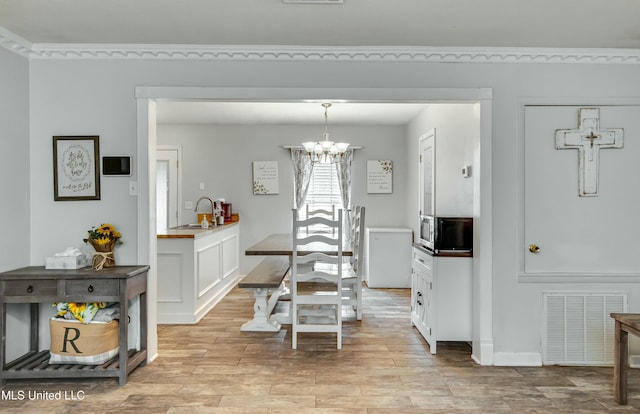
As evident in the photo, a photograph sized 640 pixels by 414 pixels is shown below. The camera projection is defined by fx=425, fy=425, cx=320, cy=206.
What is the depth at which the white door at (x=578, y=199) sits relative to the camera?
326 cm

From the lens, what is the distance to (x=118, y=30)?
295 centimetres

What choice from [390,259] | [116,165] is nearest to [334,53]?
[116,165]

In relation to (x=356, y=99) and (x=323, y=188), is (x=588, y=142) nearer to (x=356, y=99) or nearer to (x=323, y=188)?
(x=356, y=99)

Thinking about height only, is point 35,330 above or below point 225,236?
below

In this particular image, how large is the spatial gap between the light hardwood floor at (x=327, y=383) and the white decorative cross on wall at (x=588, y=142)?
1421 mm

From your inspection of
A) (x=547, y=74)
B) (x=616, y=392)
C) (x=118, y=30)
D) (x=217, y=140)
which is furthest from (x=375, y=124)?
(x=616, y=392)

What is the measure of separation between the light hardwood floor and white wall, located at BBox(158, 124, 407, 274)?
2901 millimetres

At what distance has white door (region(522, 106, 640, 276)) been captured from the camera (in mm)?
3262

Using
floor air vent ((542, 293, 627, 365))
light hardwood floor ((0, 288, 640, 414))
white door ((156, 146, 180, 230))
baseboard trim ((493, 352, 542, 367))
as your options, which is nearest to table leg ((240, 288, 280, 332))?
light hardwood floor ((0, 288, 640, 414))

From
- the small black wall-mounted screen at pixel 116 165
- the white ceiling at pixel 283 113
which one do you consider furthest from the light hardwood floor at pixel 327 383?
the white ceiling at pixel 283 113

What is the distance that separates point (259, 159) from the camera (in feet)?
21.8

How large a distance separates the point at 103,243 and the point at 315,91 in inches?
75.8

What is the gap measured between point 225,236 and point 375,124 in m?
2.81

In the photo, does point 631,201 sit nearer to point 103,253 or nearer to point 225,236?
point 103,253
